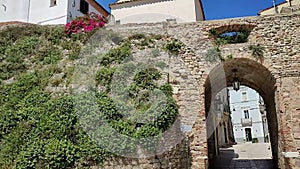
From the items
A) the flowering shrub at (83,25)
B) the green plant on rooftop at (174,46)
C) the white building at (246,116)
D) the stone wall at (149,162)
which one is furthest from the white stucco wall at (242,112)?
the stone wall at (149,162)

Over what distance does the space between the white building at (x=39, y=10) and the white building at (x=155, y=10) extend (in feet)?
7.85

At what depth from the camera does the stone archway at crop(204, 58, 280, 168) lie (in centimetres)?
923

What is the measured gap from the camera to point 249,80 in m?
11.1

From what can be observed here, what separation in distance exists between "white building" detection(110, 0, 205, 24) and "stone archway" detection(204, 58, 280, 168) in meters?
5.36

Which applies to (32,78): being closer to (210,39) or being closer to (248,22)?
(210,39)

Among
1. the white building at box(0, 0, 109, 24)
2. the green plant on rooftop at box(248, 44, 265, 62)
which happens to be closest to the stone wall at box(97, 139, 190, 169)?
the green plant on rooftop at box(248, 44, 265, 62)

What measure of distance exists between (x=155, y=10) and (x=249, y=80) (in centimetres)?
734

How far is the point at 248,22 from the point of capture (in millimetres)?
9320

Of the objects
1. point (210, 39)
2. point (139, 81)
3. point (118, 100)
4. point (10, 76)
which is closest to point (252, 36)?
point (210, 39)

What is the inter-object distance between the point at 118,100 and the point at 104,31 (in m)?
3.57

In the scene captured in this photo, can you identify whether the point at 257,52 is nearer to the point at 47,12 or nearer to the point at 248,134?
the point at 47,12

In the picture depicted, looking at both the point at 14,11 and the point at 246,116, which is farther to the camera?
the point at 246,116

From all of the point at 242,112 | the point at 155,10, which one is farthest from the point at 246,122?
the point at 155,10

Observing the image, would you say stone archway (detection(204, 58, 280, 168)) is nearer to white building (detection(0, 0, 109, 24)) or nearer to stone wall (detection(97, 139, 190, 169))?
stone wall (detection(97, 139, 190, 169))
